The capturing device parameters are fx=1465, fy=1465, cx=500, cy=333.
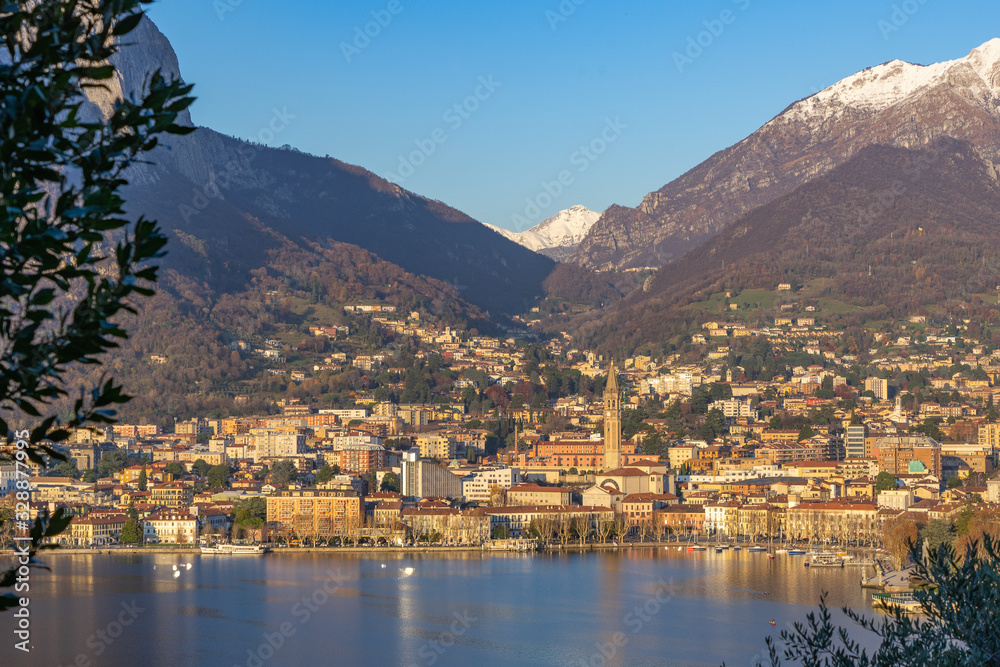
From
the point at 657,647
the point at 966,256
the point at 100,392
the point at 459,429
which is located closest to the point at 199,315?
the point at 459,429

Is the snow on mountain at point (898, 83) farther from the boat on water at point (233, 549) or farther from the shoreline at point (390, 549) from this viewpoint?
the boat on water at point (233, 549)

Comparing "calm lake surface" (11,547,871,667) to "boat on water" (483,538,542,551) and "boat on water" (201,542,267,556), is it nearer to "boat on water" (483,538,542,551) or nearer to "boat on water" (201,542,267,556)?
"boat on water" (201,542,267,556)

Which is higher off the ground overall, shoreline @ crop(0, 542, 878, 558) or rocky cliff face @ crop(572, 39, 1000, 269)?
rocky cliff face @ crop(572, 39, 1000, 269)

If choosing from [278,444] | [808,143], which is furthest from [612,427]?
[808,143]

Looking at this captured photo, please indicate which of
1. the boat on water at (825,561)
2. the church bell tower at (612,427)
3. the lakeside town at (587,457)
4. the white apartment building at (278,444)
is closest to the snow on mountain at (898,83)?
the lakeside town at (587,457)

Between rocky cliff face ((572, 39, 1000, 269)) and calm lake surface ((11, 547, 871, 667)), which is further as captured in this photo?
rocky cliff face ((572, 39, 1000, 269))

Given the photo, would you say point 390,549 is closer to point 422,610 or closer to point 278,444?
point 422,610

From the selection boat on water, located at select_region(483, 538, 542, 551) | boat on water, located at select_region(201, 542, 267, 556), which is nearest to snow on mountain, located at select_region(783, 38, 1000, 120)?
boat on water, located at select_region(483, 538, 542, 551)
